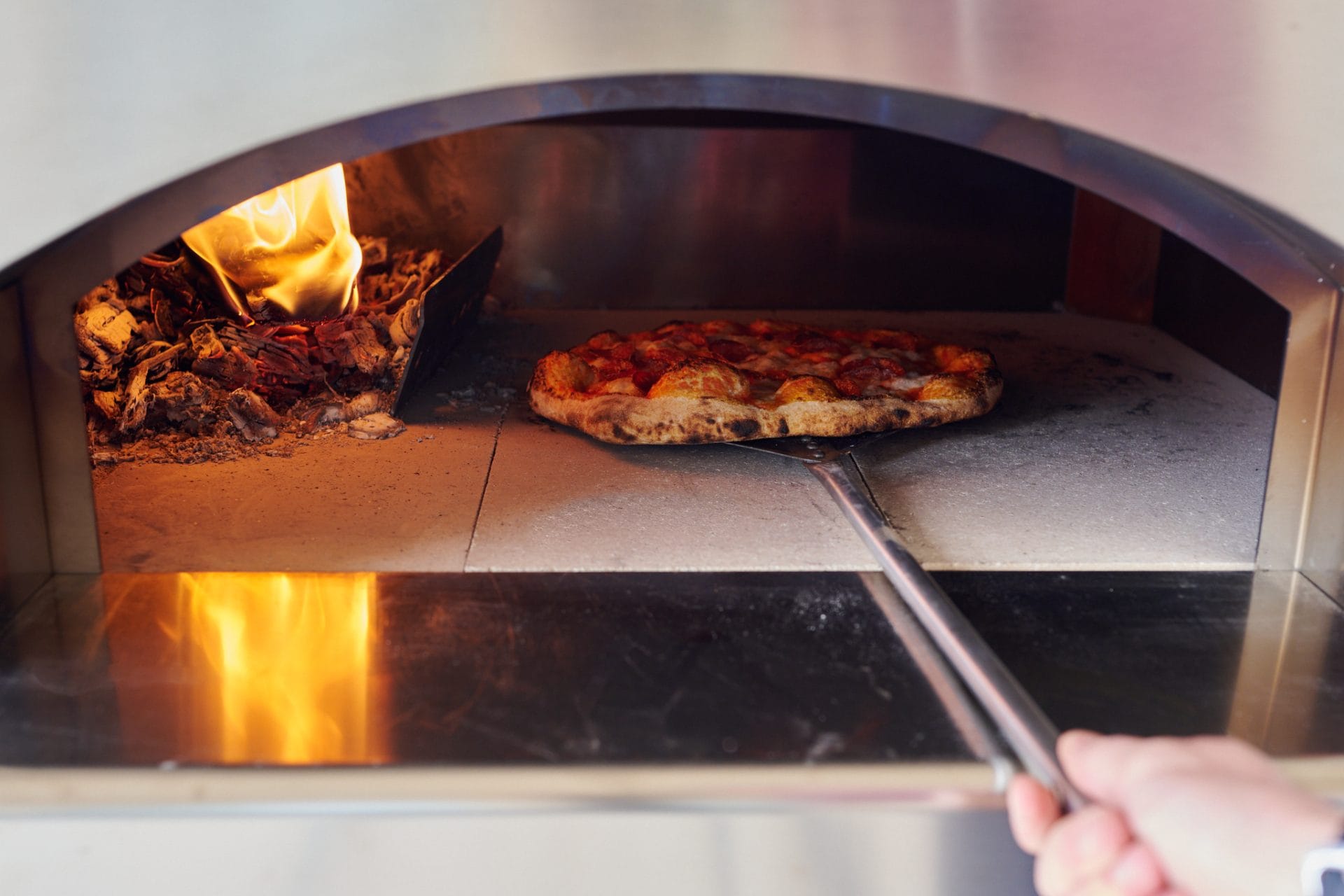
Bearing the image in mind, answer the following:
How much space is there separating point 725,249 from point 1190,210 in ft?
4.64

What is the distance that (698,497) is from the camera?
135 cm

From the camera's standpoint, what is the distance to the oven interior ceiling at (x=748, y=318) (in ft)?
3.95

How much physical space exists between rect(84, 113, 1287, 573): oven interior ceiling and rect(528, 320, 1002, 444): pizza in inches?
2.6

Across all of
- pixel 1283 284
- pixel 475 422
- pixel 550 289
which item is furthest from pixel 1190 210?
pixel 550 289

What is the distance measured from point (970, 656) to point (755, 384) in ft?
2.53

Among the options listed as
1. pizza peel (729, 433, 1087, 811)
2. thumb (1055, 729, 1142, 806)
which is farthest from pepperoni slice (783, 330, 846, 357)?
thumb (1055, 729, 1142, 806)

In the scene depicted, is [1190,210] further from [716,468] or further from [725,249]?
[725,249]

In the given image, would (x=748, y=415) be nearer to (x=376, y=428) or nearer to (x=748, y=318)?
(x=376, y=428)

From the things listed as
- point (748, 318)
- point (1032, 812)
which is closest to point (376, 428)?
point (748, 318)

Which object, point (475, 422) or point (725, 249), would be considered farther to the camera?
point (725, 249)

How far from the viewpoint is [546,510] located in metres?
1.29

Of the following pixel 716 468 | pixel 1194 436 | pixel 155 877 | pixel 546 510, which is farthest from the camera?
pixel 1194 436

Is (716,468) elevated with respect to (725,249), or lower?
lower

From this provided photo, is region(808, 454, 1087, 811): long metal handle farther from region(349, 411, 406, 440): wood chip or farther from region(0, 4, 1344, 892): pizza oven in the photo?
region(349, 411, 406, 440): wood chip
